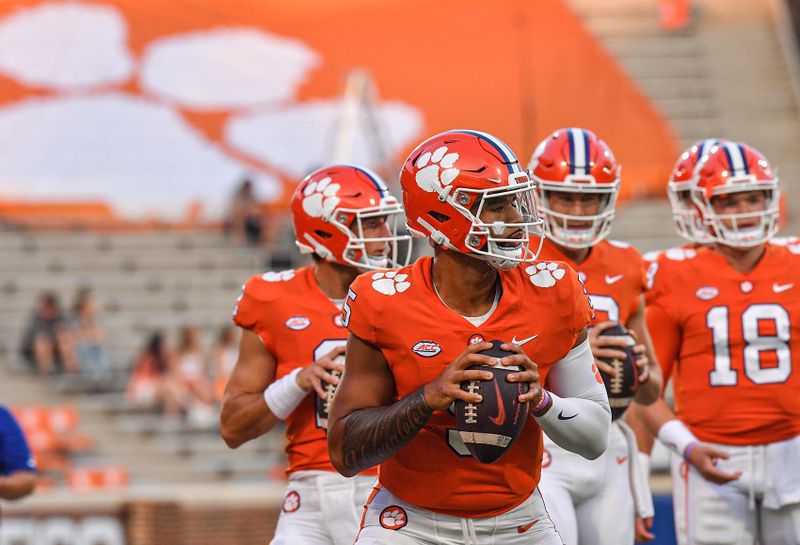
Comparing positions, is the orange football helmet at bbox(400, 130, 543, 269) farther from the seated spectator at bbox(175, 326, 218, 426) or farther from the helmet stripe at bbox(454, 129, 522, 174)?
the seated spectator at bbox(175, 326, 218, 426)

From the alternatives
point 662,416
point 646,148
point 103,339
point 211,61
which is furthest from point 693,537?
point 211,61

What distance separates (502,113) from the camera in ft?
54.8

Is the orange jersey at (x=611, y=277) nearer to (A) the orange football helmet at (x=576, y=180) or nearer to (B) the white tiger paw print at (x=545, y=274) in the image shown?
(A) the orange football helmet at (x=576, y=180)

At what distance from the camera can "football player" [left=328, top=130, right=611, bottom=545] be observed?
3.60 meters

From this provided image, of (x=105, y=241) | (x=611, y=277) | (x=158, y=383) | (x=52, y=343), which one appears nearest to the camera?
(x=611, y=277)

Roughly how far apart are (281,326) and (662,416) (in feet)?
5.39

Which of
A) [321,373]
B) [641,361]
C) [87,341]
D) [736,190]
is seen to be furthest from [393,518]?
[87,341]

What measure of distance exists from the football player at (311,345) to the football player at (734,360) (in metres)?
1.31

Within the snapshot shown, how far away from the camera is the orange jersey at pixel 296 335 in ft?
15.8

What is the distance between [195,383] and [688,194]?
7031mm

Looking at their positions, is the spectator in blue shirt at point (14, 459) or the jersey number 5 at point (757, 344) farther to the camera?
the spectator in blue shirt at point (14, 459)

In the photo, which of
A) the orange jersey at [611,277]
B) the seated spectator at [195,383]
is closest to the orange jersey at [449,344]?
the orange jersey at [611,277]

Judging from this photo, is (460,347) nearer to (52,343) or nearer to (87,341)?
(87,341)

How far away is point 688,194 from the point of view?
5.72m
